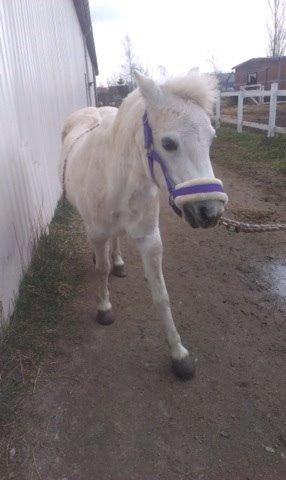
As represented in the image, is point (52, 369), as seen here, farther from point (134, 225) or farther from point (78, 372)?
point (134, 225)

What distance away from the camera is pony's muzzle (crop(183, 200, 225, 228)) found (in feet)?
5.63

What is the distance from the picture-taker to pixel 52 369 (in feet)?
8.45

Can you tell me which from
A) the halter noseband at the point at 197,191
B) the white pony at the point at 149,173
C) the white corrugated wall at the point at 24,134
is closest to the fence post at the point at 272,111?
the white corrugated wall at the point at 24,134

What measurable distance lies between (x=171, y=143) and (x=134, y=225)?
0.82 metres

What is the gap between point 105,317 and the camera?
120 inches

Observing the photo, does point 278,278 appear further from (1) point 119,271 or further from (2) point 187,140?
(2) point 187,140

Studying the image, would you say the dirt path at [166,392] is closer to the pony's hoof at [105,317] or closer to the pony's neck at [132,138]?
the pony's hoof at [105,317]

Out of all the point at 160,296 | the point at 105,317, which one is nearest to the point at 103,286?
the point at 105,317

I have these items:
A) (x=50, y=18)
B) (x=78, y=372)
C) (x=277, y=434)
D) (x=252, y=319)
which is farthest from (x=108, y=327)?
(x=50, y=18)

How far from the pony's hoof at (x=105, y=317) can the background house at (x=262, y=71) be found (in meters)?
29.2

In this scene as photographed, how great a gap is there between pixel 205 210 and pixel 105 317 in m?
1.66

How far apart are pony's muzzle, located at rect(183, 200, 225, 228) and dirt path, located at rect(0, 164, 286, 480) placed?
122 centimetres

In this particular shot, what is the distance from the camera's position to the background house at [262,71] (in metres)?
29.9

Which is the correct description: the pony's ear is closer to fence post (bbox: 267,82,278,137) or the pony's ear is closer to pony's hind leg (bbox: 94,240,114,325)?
pony's hind leg (bbox: 94,240,114,325)
